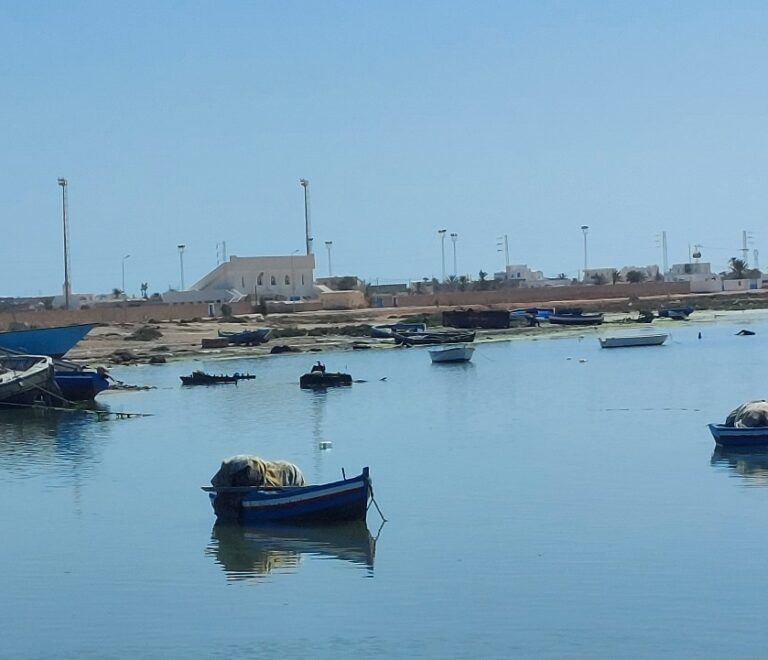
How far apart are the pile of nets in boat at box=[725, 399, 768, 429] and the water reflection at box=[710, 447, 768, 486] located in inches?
20.5

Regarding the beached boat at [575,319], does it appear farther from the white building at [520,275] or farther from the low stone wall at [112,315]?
the white building at [520,275]

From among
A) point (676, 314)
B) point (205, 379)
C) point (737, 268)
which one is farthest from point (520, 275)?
point (205, 379)

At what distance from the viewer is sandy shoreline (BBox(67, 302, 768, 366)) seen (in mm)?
66938

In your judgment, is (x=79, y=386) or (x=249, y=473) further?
(x=79, y=386)

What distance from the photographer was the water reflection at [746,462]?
2530 centimetres

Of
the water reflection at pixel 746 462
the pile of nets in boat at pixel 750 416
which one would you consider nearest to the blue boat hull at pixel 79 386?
the water reflection at pixel 746 462

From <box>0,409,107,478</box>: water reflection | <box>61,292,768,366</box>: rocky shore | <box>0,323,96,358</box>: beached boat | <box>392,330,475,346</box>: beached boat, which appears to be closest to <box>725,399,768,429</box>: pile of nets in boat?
<box>0,409,107,478</box>: water reflection

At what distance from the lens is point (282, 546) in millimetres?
20297

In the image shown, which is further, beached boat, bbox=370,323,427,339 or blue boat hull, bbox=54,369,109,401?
beached boat, bbox=370,323,427,339

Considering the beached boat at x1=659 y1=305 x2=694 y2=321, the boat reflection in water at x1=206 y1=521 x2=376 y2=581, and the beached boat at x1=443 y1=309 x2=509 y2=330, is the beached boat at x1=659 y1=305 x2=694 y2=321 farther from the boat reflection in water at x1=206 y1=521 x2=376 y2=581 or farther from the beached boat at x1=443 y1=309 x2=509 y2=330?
the boat reflection in water at x1=206 y1=521 x2=376 y2=581

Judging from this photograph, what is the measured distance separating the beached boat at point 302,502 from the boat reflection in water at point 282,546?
14 centimetres

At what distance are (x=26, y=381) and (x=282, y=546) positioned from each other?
950 inches

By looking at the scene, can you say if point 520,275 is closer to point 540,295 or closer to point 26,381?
point 540,295

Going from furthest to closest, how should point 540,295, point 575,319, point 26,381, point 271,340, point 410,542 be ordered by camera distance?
1. point 540,295
2. point 575,319
3. point 271,340
4. point 26,381
5. point 410,542
